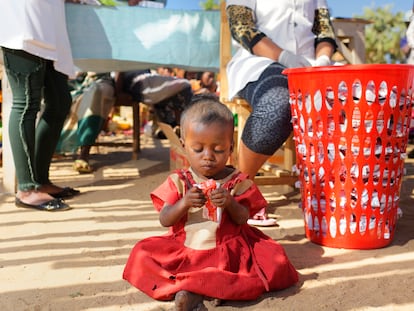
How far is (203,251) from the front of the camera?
158 centimetres

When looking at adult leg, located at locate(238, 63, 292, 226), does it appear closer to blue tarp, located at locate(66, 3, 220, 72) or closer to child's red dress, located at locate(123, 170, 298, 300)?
child's red dress, located at locate(123, 170, 298, 300)

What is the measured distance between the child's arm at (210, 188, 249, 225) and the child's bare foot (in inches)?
10.6

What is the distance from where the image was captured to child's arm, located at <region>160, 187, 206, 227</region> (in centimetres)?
149

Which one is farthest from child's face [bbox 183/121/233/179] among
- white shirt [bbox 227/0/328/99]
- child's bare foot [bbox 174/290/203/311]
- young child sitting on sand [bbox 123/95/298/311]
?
white shirt [bbox 227/0/328/99]

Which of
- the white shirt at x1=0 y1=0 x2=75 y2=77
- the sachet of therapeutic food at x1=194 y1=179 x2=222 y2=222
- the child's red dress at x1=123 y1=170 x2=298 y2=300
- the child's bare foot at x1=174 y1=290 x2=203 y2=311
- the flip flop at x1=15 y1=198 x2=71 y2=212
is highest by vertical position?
the white shirt at x1=0 y1=0 x2=75 y2=77

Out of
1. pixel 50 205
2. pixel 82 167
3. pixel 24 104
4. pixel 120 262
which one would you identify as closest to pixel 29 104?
pixel 24 104

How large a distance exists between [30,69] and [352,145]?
1.61m

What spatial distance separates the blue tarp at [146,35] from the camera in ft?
10.1

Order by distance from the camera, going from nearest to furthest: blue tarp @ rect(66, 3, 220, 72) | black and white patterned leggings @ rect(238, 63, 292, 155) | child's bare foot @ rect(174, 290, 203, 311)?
child's bare foot @ rect(174, 290, 203, 311) < black and white patterned leggings @ rect(238, 63, 292, 155) < blue tarp @ rect(66, 3, 220, 72)

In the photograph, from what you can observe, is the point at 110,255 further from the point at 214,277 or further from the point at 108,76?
the point at 108,76

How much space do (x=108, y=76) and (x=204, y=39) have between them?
1.36 m

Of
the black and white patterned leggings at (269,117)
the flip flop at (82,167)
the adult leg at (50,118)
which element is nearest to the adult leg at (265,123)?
the black and white patterned leggings at (269,117)

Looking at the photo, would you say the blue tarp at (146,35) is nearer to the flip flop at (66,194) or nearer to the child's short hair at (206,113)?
the flip flop at (66,194)

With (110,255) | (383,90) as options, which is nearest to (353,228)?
(383,90)
